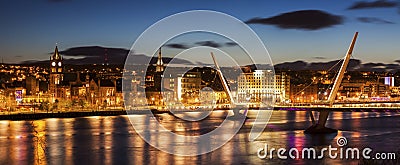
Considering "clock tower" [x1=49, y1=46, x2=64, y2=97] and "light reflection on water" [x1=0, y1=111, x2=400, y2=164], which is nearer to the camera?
"light reflection on water" [x1=0, y1=111, x2=400, y2=164]

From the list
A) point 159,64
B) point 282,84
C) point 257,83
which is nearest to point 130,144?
point 282,84

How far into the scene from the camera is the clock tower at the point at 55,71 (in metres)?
45.9

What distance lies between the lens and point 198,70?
6288cm

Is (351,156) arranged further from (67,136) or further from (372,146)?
(67,136)

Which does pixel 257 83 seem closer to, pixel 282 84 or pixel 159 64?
pixel 282 84

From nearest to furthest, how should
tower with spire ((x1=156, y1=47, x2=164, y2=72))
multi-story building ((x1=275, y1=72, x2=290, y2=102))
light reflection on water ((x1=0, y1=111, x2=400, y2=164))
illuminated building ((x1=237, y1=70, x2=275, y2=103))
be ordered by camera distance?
light reflection on water ((x1=0, y1=111, x2=400, y2=164)), multi-story building ((x1=275, y1=72, x2=290, y2=102)), illuminated building ((x1=237, y1=70, x2=275, y2=103)), tower with spire ((x1=156, y1=47, x2=164, y2=72))

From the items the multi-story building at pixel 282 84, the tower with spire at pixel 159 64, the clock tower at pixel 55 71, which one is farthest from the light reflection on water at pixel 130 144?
the tower with spire at pixel 159 64

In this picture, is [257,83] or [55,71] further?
[257,83]

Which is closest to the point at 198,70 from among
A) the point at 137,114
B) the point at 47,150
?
the point at 137,114

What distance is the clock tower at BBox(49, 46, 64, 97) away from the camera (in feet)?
151

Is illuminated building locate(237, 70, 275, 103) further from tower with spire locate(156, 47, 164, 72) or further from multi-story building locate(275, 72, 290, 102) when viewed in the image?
tower with spire locate(156, 47, 164, 72)

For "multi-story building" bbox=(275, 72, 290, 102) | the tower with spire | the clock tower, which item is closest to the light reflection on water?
the clock tower

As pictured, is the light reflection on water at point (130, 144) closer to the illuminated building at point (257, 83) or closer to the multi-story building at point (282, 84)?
the multi-story building at point (282, 84)

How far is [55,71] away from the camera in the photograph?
48812 millimetres
